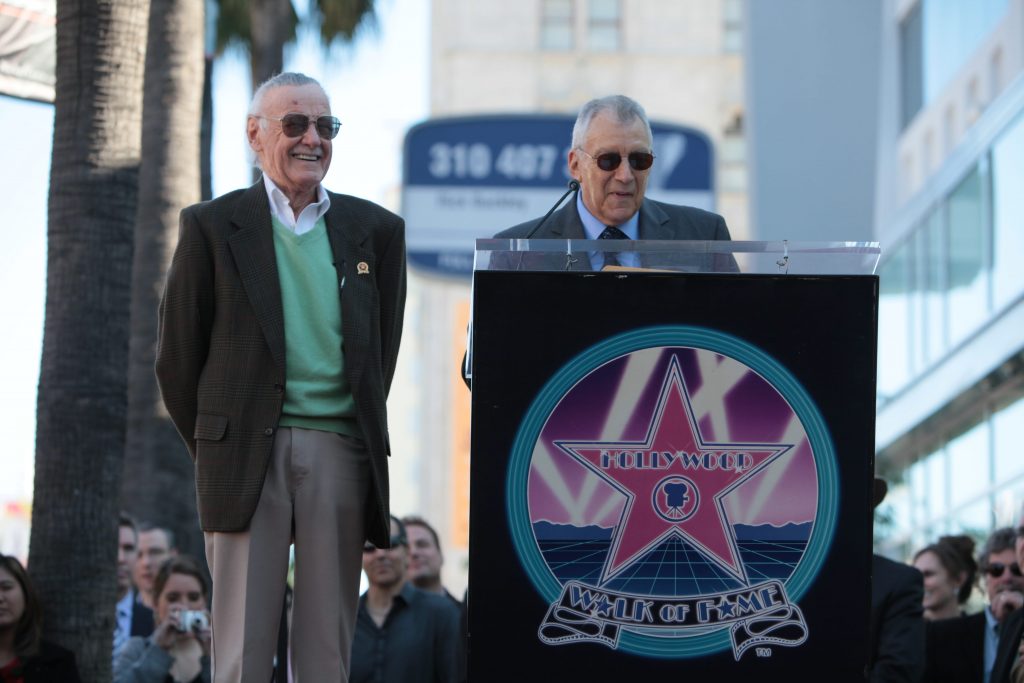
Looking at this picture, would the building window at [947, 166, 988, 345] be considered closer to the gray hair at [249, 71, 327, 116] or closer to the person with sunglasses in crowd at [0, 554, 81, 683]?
the person with sunglasses in crowd at [0, 554, 81, 683]

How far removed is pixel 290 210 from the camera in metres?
5.12

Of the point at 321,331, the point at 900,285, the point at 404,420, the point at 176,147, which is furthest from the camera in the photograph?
the point at 404,420

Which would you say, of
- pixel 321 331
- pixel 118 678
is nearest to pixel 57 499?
pixel 118 678

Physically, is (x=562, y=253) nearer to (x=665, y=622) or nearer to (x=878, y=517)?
(x=665, y=622)

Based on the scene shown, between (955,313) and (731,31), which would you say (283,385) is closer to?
(955,313)

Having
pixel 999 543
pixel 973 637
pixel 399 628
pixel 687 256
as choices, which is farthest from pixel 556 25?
pixel 687 256

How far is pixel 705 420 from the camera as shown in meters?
4.00

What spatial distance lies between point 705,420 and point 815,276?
1.37ft

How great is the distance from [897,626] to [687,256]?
4.17m

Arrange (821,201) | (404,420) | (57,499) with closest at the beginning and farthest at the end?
(57,499) → (821,201) → (404,420)

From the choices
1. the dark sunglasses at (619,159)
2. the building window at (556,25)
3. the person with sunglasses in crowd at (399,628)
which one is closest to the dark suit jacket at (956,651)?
the person with sunglasses in crowd at (399,628)

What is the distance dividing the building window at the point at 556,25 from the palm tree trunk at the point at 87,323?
64322 mm

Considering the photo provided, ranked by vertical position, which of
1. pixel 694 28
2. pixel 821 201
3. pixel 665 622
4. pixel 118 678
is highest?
Answer: pixel 694 28

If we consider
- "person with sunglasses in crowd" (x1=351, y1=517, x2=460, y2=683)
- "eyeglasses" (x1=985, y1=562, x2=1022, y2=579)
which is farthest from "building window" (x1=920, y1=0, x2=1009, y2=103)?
"person with sunglasses in crowd" (x1=351, y1=517, x2=460, y2=683)
